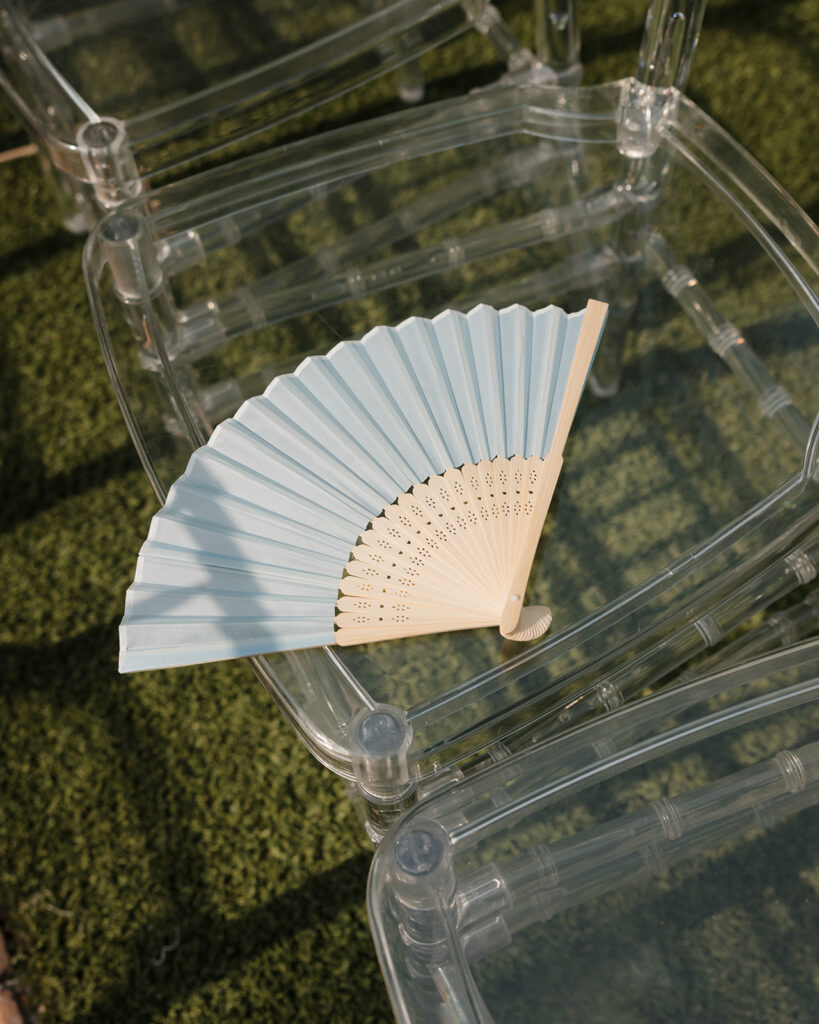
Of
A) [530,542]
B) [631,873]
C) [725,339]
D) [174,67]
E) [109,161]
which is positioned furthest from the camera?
[174,67]

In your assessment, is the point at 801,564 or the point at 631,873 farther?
the point at 801,564

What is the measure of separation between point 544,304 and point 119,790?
919mm

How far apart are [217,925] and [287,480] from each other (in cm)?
69

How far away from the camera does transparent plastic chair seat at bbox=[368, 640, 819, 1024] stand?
3.23ft

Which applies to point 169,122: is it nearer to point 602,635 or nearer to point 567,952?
point 602,635

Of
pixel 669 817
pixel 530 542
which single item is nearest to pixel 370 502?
pixel 530 542

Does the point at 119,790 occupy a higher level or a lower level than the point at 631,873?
higher

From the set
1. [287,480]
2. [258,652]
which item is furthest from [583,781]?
[287,480]

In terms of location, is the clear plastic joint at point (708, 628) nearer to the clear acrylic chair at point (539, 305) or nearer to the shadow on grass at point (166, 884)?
the clear acrylic chair at point (539, 305)

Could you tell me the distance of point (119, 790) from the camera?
1.70 metres

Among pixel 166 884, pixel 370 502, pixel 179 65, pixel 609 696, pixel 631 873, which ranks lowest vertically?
pixel 631 873

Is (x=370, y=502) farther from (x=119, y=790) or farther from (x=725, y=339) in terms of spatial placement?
(x=119, y=790)

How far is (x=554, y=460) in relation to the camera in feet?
4.20

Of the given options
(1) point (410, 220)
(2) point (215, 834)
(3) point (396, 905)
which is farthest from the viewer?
(2) point (215, 834)
